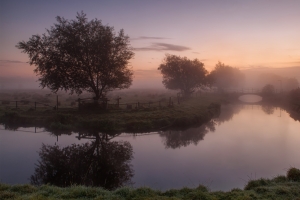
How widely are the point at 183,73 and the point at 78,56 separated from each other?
38.5 metres

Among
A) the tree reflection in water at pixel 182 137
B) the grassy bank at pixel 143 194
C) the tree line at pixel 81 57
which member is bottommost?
the tree reflection in water at pixel 182 137

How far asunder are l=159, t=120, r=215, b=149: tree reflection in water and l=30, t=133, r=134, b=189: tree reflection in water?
13.9 ft

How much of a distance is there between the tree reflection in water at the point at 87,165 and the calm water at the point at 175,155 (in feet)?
0.26

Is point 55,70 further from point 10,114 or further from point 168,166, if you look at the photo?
point 168,166

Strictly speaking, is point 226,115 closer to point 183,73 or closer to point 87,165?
point 183,73

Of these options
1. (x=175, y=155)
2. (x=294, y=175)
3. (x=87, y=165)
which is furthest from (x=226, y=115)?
(x=87, y=165)

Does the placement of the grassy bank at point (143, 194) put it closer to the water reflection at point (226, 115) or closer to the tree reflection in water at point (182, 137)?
the tree reflection in water at point (182, 137)

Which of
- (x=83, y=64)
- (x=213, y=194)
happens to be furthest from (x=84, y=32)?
(x=213, y=194)

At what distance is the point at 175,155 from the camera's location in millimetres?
18797

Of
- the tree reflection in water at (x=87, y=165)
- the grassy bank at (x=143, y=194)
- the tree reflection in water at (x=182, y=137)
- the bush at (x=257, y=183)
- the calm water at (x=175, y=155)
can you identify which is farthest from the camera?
the tree reflection in water at (x=182, y=137)

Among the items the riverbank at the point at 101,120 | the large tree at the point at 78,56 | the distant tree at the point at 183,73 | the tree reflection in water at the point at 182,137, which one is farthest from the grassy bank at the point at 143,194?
the distant tree at the point at 183,73

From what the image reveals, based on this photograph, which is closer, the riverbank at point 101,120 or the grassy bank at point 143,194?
the grassy bank at point 143,194

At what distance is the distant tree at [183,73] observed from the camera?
6612 cm

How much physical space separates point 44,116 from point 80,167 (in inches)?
693
